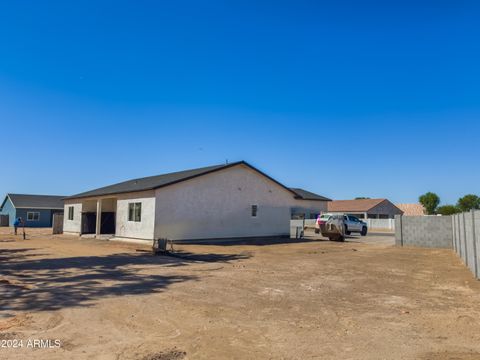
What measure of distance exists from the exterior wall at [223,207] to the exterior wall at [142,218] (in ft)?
Result: 2.03

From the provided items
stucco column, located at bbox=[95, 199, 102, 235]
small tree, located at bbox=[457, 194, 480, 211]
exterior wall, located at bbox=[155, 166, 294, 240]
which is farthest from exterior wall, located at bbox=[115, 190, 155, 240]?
small tree, located at bbox=[457, 194, 480, 211]

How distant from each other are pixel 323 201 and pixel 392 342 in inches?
1828

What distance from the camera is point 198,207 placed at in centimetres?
2700

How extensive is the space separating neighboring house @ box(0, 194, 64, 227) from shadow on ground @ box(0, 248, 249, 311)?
42939 mm

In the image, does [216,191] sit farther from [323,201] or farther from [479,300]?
[323,201]

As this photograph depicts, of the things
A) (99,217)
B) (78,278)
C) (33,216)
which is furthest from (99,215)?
(33,216)

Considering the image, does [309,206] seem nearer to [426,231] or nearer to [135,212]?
[426,231]

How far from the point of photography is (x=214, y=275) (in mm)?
12633

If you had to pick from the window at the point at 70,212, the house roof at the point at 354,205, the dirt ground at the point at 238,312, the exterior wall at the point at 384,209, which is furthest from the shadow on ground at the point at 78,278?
the exterior wall at the point at 384,209

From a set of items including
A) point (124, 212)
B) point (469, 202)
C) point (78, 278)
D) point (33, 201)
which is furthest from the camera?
point (469, 202)

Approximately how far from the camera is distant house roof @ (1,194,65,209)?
5694 centimetres

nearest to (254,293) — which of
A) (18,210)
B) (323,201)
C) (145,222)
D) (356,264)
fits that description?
(356,264)

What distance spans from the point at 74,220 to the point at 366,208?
47.1 metres

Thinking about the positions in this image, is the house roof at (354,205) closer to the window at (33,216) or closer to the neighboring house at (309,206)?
the neighboring house at (309,206)
